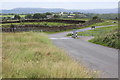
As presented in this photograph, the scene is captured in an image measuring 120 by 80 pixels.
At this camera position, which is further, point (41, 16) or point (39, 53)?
point (41, 16)

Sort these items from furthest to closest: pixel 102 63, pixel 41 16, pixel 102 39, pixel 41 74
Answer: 1. pixel 41 16
2. pixel 102 39
3. pixel 102 63
4. pixel 41 74

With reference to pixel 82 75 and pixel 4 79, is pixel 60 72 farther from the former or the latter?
pixel 4 79

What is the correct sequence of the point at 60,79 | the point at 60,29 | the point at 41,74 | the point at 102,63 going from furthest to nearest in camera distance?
the point at 60,29, the point at 102,63, the point at 41,74, the point at 60,79

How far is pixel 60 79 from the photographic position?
22.1 feet

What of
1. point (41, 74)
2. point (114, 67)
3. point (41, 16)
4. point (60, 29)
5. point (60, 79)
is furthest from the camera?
point (41, 16)

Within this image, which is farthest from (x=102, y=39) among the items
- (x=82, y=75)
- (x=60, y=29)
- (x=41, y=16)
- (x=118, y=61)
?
(x=41, y=16)

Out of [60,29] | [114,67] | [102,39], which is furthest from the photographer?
[60,29]

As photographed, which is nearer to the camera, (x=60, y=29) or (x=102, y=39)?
(x=102, y=39)

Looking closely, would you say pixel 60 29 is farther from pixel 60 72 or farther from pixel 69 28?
pixel 60 72

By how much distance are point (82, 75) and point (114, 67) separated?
4688 millimetres

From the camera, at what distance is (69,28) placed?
51781 mm

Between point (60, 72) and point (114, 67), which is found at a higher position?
point (60, 72)

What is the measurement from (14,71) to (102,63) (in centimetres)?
650

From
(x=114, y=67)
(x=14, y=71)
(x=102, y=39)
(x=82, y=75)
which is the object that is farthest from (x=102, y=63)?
(x=102, y=39)
